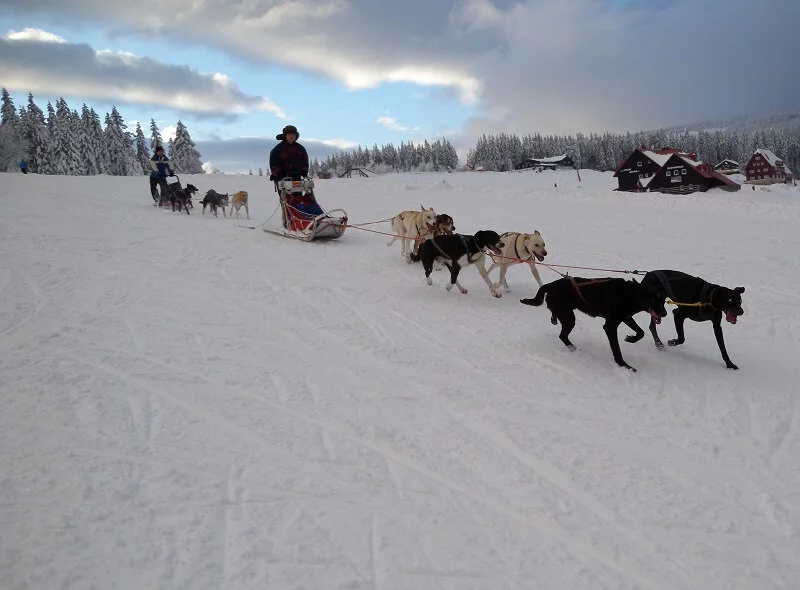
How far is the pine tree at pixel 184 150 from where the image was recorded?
5131 centimetres

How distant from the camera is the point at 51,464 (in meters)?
2.90

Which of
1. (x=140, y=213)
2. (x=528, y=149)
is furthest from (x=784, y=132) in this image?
(x=140, y=213)

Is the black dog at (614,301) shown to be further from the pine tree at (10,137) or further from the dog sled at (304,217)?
the pine tree at (10,137)

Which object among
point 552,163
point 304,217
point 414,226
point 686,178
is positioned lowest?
point 414,226

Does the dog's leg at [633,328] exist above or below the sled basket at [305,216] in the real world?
below

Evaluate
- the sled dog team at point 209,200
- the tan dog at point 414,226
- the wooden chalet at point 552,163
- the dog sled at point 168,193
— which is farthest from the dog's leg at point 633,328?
the wooden chalet at point 552,163

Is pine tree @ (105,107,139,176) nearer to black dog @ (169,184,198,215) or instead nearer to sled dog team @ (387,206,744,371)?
black dog @ (169,184,198,215)

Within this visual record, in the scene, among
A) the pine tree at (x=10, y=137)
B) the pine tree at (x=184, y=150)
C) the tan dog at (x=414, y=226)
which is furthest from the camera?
the pine tree at (x=184, y=150)

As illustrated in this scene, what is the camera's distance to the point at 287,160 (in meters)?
10.9

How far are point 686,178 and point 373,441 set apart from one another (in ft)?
126

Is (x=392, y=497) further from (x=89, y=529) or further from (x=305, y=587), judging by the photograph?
(x=89, y=529)

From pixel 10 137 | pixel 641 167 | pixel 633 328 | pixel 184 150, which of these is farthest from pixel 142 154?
pixel 633 328

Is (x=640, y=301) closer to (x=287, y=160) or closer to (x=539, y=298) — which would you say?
(x=539, y=298)

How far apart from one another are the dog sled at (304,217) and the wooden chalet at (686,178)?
29.9 metres
